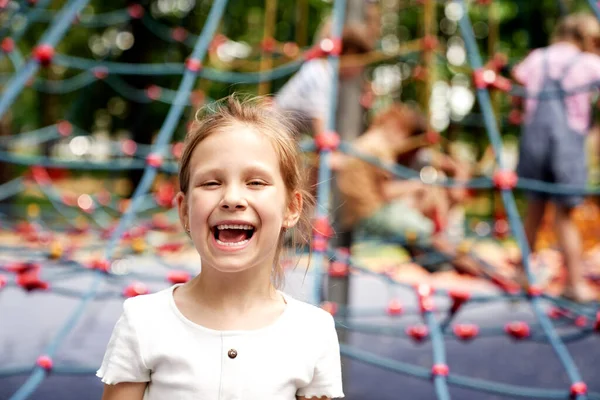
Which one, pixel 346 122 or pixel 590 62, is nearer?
pixel 346 122

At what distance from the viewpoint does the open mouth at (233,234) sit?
28.7 inches

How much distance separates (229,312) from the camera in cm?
77

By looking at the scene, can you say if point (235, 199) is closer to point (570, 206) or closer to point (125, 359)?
point (125, 359)

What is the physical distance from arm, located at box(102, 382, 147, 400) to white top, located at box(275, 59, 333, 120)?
1.87 meters

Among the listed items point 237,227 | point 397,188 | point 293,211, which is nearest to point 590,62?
A: point 397,188

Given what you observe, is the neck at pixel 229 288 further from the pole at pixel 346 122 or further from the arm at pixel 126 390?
the pole at pixel 346 122

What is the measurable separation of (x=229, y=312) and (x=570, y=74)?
7.14 feet

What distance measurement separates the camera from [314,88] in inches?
102

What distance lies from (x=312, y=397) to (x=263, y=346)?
0.26 ft

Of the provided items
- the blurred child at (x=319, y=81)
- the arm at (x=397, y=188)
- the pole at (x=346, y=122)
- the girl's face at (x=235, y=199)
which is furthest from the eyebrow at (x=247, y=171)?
the arm at (x=397, y=188)

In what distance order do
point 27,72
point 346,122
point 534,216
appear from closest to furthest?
point 27,72, point 346,122, point 534,216

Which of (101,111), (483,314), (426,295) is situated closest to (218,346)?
(426,295)

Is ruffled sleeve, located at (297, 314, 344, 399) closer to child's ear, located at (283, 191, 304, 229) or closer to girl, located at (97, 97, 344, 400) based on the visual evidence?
girl, located at (97, 97, 344, 400)

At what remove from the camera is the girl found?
2.38 ft
